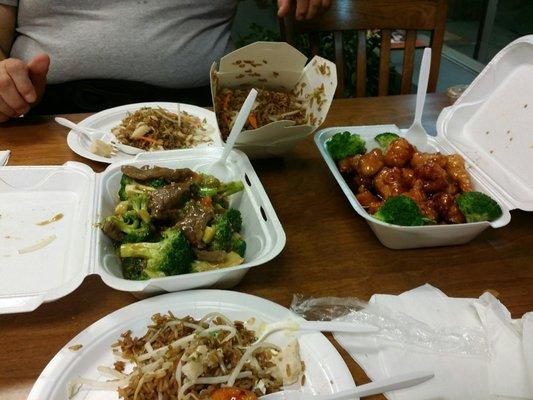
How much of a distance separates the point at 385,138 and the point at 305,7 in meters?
0.95

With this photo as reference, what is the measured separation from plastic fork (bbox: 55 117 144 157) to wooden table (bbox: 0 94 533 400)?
0.32 feet

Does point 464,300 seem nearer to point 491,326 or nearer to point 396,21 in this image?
point 491,326

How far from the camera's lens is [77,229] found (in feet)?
4.23

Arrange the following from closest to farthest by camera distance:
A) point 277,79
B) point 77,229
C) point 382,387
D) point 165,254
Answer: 1. point 382,387
2. point 165,254
3. point 77,229
4. point 277,79

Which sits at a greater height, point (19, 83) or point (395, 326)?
point (19, 83)

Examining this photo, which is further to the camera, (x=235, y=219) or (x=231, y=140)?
(x=231, y=140)

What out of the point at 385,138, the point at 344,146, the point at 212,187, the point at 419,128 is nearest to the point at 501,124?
the point at 419,128

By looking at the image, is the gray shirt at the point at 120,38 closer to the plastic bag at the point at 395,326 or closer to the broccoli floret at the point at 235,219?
the broccoli floret at the point at 235,219

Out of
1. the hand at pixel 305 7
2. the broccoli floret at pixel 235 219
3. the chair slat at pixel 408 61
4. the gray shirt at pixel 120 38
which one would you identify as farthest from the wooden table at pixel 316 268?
the chair slat at pixel 408 61

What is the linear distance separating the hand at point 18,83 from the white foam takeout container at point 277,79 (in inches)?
28.3

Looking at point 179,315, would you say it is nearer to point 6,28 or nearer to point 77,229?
point 77,229

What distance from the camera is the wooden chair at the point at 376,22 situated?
238 cm

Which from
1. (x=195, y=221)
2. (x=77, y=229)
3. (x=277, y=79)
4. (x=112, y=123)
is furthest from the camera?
(x=112, y=123)

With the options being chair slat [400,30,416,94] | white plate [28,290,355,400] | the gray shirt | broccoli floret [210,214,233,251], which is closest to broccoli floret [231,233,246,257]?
broccoli floret [210,214,233,251]
